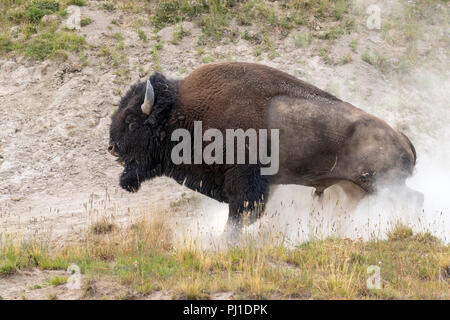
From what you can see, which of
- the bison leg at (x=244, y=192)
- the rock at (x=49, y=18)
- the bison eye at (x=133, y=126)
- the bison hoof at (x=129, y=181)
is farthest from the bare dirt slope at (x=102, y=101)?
the bison leg at (x=244, y=192)

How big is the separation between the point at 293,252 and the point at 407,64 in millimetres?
9329

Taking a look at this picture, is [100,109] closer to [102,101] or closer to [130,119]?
[102,101]

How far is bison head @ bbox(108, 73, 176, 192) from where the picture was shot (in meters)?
8.12

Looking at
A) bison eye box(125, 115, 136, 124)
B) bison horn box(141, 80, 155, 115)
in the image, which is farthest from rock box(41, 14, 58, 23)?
bison horn box(141, 80, 155, 115)

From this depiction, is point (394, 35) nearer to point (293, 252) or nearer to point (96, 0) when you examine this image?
point (96, 0)

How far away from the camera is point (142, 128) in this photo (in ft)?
27.0

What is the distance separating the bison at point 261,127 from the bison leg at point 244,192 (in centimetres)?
1

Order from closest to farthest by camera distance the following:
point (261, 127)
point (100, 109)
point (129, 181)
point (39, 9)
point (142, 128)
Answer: point (261, 127), point (142, 128), point (129, 181), point (100, 109), point (39, 9)

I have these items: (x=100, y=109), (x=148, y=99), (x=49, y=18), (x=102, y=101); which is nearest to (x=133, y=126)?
(x=148, y=99)

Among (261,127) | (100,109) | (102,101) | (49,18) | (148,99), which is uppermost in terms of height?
(49,18)

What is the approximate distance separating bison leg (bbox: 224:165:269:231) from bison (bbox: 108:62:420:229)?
14 millimetres

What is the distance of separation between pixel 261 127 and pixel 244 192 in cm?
99

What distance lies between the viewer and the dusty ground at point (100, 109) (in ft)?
33.8

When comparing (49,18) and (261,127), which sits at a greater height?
(49,18)
